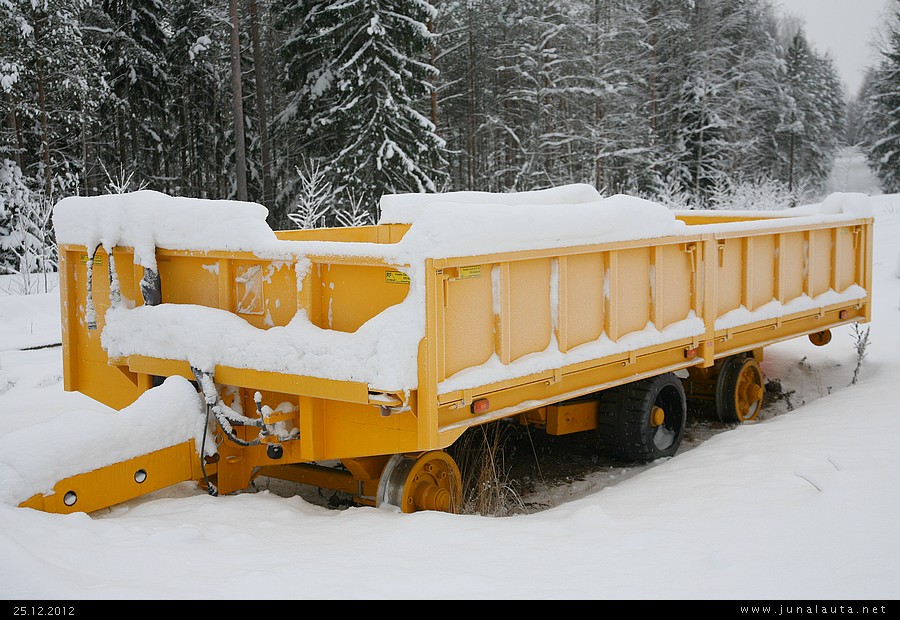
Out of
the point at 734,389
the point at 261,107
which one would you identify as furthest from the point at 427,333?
the point at 261,107

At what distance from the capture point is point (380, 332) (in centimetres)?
452

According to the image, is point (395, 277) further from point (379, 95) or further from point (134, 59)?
point (134, 59)

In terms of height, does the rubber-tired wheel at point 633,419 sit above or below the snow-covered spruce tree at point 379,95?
below

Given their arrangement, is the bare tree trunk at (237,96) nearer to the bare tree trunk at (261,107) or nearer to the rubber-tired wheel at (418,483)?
the bare tree trunk at (261,107)

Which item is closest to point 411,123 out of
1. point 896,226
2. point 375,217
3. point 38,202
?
point 375,217

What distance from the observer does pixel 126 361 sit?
581cm

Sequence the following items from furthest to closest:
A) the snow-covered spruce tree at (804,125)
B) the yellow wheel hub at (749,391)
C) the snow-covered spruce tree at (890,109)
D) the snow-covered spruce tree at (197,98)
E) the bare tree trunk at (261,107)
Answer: the snow-covered spruce tree at (804,125)
the snow-covered spruce tree at (890,109)
the snow-covered spruce tree at (197,98)
the bare tree trunk at (261,107)
the yellow wheel hub at (749,391)

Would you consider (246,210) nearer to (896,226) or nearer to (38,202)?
(38,202)

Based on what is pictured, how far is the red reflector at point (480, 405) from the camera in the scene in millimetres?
4891

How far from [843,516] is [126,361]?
4.55 m

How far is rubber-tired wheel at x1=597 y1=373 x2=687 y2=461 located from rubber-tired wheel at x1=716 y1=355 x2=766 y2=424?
52.9 inches

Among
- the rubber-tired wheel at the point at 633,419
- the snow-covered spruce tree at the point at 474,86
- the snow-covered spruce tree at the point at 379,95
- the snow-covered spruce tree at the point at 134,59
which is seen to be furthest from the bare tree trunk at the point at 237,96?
the rubber-tired wheel at the point at 633,419

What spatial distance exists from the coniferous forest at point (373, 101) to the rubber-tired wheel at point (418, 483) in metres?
12.5

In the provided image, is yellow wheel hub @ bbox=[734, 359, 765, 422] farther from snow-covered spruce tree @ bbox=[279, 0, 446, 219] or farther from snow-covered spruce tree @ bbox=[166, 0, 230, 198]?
snow-covered spruce tree @ bbox=[166, 0, 230, 198]
